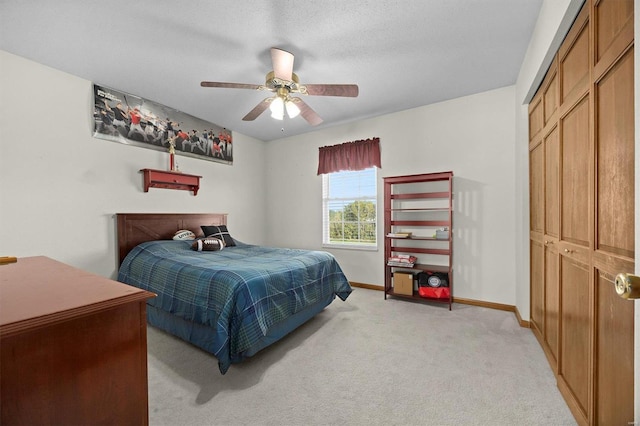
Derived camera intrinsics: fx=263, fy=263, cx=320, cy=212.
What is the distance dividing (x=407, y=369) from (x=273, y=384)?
3.34 ft

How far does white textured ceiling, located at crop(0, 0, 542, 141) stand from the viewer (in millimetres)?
1977

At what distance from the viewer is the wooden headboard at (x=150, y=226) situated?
3229 mm

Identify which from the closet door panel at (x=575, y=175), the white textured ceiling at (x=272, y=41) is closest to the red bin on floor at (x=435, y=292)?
the closet door panel at (x=575, y=175)

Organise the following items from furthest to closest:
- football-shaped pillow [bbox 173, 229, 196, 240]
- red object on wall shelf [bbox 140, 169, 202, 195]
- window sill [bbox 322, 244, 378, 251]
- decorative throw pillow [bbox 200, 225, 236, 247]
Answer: window sill [bbox 322, 244, 378, 251], decorative throw pillow [bbox 200, 225, 236, 247], football-shaped pillow [bbox 173, 229, 196, 240], red object on wall shelf [bbox 140, 169, 202, 195]

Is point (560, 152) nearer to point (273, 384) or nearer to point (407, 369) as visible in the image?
point (407, 369)

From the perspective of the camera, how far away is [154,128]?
3605 mm

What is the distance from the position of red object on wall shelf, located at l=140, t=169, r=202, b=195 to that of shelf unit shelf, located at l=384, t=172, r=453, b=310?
9.43 feet

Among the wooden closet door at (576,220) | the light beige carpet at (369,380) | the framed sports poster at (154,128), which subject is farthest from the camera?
the framed sports poster at (154,128)

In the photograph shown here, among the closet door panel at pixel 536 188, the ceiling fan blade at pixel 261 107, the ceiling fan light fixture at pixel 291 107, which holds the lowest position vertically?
the closet door panel at pixel 536 188

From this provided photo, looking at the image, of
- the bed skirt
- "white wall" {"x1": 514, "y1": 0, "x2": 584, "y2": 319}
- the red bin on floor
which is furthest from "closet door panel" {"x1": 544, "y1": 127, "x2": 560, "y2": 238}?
the bed skirt

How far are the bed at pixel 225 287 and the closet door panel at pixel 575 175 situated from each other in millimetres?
2069

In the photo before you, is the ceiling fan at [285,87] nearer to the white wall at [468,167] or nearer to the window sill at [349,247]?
the white wall at [468,167]

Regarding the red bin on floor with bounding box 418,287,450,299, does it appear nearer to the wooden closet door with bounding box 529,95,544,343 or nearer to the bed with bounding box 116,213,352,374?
the wooden closet door with bounding box 529,95,544,343

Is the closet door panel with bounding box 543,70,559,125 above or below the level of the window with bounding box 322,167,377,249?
above
